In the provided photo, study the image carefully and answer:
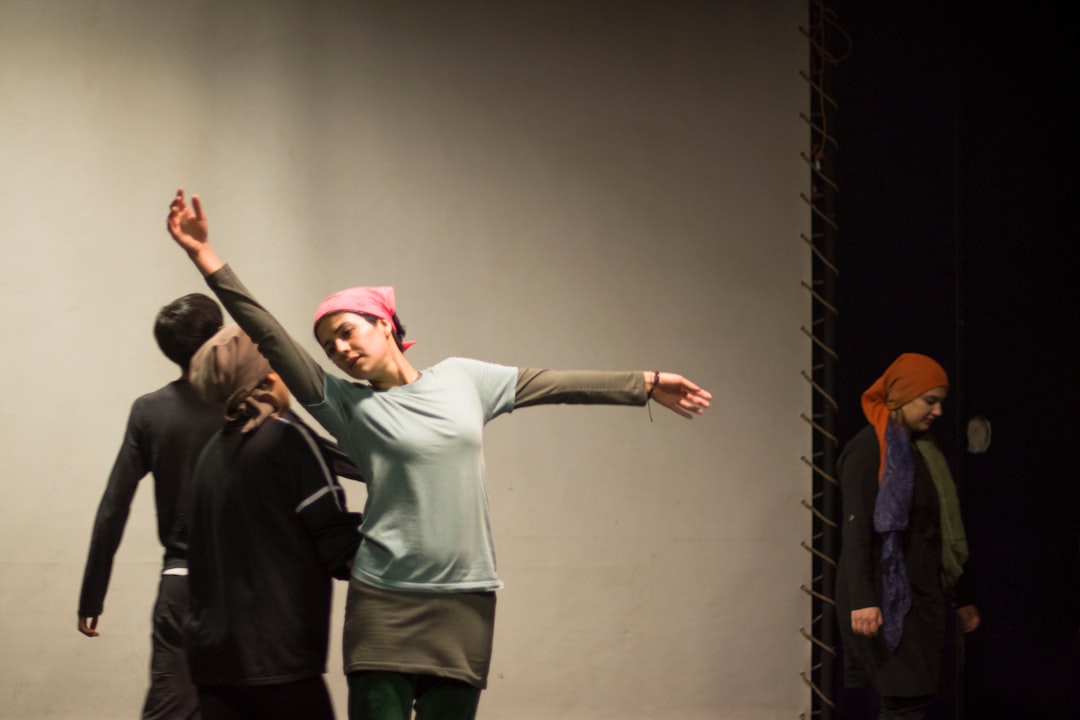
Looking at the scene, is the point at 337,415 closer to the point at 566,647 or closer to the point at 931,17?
the point at 566,647

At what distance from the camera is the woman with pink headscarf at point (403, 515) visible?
215cm

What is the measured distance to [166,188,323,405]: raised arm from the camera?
2148mm

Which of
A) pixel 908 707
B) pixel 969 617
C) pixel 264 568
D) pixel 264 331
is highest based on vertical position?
pixel 264 331

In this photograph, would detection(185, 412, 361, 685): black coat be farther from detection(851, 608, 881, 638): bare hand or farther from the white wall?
detection(851, 608, 881, 638): bare hand

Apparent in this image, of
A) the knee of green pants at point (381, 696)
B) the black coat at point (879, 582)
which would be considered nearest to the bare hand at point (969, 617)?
the black coat at point (879, 582)

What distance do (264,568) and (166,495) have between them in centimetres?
58

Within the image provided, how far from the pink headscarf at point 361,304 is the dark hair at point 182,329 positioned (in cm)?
52

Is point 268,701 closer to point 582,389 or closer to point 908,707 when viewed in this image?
point 582,389

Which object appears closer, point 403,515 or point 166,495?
point 403,515

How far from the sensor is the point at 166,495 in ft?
8.52

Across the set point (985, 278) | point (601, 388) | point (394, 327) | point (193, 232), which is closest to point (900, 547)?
point (985, 278)

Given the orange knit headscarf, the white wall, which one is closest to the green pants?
the white wall

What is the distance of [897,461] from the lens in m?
3.32

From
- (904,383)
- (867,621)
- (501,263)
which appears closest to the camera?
(867,621)
